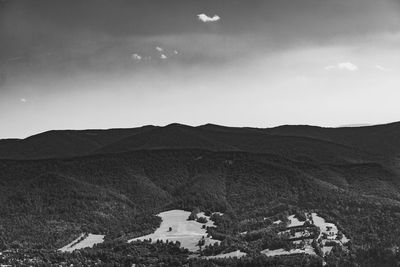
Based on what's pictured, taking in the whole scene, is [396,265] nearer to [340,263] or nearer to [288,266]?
[340,263]

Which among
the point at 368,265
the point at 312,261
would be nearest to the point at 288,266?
the point at 312,261

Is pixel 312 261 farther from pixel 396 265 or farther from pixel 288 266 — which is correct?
pixel 396 265

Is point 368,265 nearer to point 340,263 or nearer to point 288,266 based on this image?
point 340,263

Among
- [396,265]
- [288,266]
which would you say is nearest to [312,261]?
[288,266]

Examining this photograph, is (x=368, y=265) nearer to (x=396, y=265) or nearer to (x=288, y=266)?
(x=396, y=265)


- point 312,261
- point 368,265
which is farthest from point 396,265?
point 312,261
